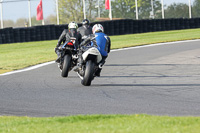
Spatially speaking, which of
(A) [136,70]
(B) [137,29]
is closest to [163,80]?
(A) [136,70]

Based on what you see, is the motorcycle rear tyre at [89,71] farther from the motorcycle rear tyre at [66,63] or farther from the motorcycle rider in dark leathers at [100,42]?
the motorcycle rear tyre at [66,63]

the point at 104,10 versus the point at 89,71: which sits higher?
the point at 104,10

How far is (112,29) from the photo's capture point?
96.0 feet

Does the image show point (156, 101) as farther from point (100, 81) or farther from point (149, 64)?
point (149, 64)

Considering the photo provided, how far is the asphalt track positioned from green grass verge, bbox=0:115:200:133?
91 centimetres

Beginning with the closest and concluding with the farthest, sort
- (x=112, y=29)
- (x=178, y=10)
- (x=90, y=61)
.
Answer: (x=90, y=61) < (x=112, y=29) < (x=178, y=10)

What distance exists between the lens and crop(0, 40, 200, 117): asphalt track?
7.23 meters

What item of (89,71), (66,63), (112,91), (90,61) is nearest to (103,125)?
(112,91)

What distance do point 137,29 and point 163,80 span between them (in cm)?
1977

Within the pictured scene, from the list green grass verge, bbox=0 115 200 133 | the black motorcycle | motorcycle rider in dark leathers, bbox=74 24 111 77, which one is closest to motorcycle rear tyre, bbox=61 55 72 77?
the black motorcycle

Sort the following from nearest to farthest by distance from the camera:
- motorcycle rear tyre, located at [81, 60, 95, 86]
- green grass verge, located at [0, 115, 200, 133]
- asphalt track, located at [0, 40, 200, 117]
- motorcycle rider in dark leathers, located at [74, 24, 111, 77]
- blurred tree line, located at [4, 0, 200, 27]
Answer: green grass verge, located at [0, 115, 200, 133]
asphalt track, located at [0, 40, 200, 117]
motorcycle rear tyre, located at [81, 60, 95, 86]
motorcycle rider in dark leathers, located at [74, 24, 111, 77]
blurred tree line, located at [4, 0, 200, 27]

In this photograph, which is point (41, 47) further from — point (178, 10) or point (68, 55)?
point (178, 10)

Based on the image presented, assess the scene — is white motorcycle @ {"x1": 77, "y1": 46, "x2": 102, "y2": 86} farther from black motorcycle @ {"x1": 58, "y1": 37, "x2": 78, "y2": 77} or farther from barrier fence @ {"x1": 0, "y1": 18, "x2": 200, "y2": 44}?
barrier fence @ {"x1": 0, "y1": 18, "x2": 200, "y2": 44}

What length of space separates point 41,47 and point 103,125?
814 inches
